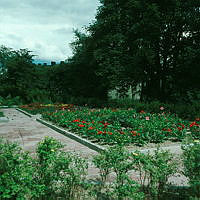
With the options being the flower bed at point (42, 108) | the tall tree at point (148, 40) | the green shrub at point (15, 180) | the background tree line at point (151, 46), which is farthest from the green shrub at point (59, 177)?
the tall tree at point (148, 40)

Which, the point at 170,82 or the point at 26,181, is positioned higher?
the point at 170,82

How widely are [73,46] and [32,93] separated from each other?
980 centimetres

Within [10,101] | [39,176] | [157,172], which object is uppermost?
[10,101]

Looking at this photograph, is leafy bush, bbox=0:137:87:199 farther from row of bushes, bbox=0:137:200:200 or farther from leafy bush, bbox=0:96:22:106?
leafy bush, bbox=0:96:22:106

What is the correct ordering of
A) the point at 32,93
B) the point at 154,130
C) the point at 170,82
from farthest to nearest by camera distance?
the point at 32,93 → the point at 170,82 → the point at 154,130

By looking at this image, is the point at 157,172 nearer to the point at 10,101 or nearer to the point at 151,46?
the point at 151,46

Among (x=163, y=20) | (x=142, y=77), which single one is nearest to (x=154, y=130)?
(x=142, y=77)

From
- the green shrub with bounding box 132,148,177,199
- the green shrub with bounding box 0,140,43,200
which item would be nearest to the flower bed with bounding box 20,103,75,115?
the green shrub with bounding box 132,148,177,199

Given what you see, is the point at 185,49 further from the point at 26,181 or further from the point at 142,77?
the point at 26,181

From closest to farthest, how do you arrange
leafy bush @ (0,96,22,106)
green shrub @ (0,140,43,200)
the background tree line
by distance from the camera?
1. green shrub @ (0,140,43,200)
2. the background tree line
3. leafy bush @ (0,96,22,106)

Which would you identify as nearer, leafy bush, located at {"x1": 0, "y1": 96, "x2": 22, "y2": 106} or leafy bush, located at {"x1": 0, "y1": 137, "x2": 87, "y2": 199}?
leafy bush, located at {"x1": 0, "y1": 137, "x2": 87, "y2": 199}

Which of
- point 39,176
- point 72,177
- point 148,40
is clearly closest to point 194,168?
point 72,177

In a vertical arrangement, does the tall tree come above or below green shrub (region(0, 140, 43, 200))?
above

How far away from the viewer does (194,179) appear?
3184 millimetres
